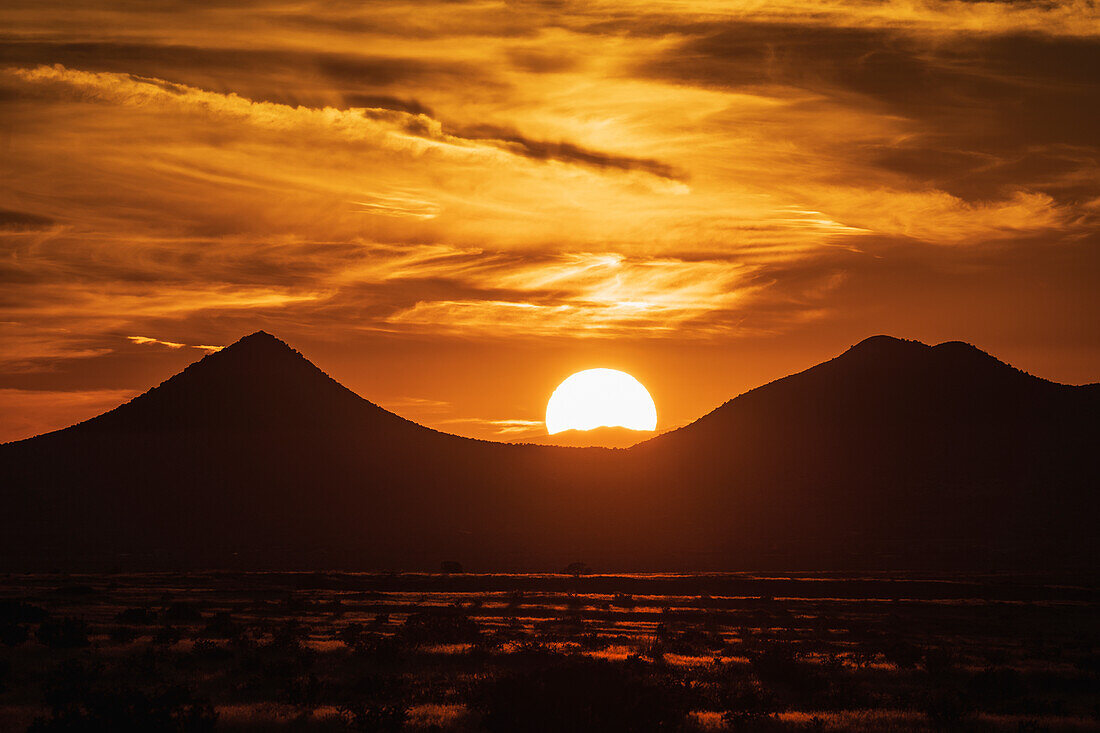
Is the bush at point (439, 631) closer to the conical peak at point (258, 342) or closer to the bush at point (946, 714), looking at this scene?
the bush at point (946, 714)

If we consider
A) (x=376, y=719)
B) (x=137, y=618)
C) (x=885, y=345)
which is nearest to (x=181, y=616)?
(x=137, y=618)

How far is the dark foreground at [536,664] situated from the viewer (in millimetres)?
19703

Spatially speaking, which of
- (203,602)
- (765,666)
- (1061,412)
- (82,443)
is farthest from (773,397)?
(765,666)

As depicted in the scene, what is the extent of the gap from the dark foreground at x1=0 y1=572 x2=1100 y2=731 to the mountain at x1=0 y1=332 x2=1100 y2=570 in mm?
54274

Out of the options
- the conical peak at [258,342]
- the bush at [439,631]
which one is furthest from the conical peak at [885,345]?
the bush at [439,631]

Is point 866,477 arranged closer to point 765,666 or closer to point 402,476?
point 402,476

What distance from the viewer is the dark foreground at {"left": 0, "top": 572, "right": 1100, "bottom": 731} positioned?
64.6 ft

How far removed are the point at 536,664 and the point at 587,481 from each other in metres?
126

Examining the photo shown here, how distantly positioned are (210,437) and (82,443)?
18.9 metres

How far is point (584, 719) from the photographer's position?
1852 centimetres

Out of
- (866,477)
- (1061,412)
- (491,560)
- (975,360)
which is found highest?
(975,360)

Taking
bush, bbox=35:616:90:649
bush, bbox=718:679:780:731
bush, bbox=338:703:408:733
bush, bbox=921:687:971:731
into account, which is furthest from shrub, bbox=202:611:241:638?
bush, bbox=921:687:971:731

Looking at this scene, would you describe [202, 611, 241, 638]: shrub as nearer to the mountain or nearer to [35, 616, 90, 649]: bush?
[35, 616, 90, 649]: bush

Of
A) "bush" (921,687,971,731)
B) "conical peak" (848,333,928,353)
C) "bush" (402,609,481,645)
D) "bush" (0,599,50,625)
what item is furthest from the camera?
"conical peak" (848,333,928,353)
